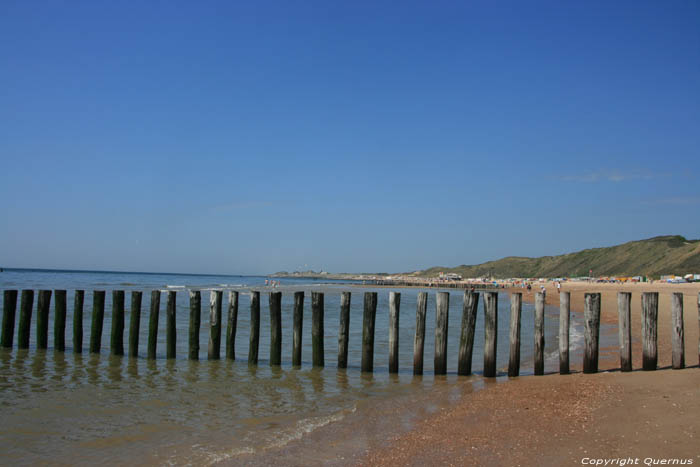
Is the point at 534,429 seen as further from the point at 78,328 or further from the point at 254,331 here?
the point at 78,328

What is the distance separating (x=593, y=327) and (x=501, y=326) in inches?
501

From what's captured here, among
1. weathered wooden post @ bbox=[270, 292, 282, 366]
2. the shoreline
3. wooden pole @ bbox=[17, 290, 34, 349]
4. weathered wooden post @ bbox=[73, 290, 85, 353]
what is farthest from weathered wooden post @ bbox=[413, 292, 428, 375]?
wooden pole @ bbox=[17, 290, 34, 349]

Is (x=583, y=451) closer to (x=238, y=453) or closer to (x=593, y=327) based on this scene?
(x=238, y=453)

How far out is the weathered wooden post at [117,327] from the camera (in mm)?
12555

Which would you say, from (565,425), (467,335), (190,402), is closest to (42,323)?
(190,402)

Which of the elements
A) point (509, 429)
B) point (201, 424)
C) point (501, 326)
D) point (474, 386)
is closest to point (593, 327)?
point (474, 386)

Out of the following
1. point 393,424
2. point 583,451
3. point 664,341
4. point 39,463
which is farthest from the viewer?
point 664,341

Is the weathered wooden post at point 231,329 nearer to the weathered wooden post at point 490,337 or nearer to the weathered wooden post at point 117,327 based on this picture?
the weathered wooden post at point 117,327

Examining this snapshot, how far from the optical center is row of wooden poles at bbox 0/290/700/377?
957 centimetres

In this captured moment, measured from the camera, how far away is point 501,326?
22.0 meters

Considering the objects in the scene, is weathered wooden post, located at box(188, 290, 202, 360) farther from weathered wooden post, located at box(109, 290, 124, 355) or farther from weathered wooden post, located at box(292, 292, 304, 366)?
weathered wooden post, located at box(292, 292, 304, 366)

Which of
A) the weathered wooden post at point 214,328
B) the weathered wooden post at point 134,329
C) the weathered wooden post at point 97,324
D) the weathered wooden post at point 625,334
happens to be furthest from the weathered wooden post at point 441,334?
the weathered wooden post at point 97,324

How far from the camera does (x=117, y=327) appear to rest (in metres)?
12.6

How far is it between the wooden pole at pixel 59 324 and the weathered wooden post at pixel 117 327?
4.49 feet
